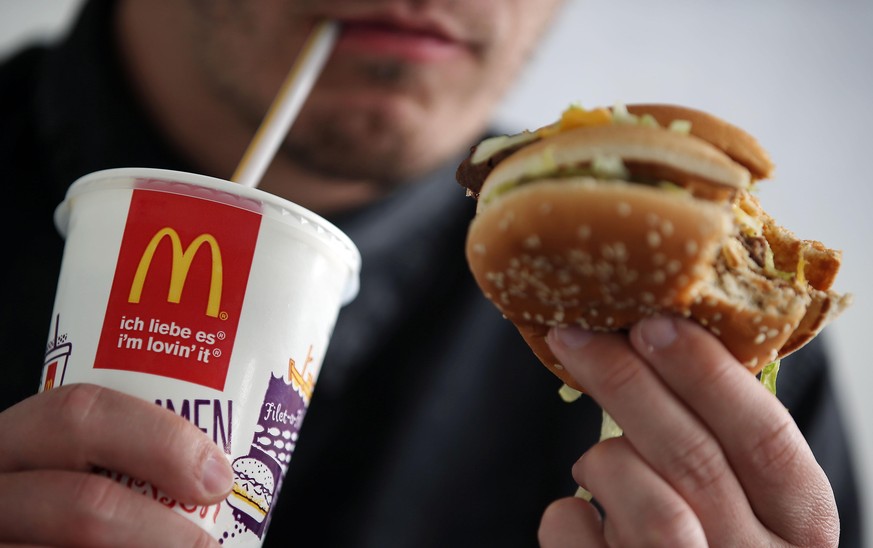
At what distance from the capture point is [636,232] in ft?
1.89

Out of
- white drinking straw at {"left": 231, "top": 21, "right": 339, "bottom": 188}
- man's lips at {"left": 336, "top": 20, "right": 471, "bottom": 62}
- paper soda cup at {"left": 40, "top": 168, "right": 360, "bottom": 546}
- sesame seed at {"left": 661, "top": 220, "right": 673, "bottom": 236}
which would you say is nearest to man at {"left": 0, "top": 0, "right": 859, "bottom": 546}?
man's lips at {"left": 336, "top": 20, "right": 471, "bottom": 62}

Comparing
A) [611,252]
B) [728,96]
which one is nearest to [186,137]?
[611,252]

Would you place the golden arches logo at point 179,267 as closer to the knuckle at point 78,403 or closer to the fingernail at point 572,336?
the knuckle at point 78,403

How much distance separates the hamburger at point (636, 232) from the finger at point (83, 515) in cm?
37

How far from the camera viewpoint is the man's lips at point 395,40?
53.5 inches

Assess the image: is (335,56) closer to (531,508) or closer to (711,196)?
(711,196)

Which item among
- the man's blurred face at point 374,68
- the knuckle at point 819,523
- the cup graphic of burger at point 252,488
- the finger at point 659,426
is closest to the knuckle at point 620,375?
the finger at point 659,426

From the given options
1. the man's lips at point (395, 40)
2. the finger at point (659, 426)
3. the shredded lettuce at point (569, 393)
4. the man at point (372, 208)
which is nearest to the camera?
the finger at point (659, 426)

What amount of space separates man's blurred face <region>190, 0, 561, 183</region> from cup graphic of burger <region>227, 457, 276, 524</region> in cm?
85

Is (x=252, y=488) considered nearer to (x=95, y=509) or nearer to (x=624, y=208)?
(x=95, y=509)

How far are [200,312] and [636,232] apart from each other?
1.34 ft

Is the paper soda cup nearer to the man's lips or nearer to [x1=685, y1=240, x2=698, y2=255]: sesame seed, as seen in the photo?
[x1=685, y1=240, x2=698, y2=255]: sesame seed

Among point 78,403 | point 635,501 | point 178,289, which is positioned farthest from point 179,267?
point 635,501

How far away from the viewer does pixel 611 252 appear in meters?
0.59
